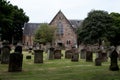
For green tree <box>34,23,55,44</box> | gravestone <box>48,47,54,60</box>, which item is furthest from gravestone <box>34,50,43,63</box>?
green tree <box>34,23,55,44</box>

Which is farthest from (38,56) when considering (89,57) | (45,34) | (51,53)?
(45,34)

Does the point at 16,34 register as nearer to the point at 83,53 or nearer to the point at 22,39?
the point at 22,39

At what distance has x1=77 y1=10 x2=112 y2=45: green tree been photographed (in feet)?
248

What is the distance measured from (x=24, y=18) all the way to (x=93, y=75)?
8152 cm

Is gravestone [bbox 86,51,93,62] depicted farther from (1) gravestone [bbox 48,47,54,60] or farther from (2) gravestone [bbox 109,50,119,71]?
(2) gravestone [bbox 109,50,119,71]

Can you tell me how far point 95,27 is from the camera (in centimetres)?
7638

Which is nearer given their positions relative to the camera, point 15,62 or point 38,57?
point 15,62

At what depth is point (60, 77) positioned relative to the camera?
59.9ft

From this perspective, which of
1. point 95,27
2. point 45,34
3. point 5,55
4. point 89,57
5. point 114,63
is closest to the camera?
→ point 114,63

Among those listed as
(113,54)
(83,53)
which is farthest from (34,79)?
(83,53)

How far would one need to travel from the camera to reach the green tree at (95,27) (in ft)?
248

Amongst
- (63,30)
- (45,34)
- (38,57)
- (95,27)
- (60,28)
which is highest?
(60,28)

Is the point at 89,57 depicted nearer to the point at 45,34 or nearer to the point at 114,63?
the point at 114,63

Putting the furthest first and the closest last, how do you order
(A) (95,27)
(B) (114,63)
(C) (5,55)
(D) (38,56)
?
(A) (95,27) → (D) (38,56) → (C) (5,55) → (B) (114,63)
